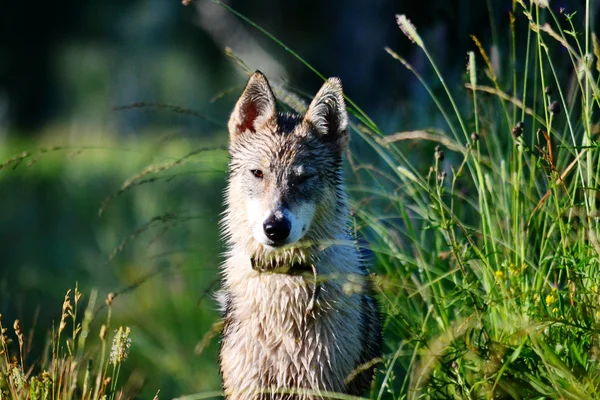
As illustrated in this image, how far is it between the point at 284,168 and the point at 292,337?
80cm

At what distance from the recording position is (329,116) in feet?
15.6

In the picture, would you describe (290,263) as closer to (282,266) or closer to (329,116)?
(282,266)

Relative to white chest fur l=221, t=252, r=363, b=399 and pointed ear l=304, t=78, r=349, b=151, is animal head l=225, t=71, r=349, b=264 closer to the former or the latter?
pointed ear l=304, t=78, r=349, b=151

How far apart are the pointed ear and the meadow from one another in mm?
113

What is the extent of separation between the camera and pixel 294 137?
4.61 m

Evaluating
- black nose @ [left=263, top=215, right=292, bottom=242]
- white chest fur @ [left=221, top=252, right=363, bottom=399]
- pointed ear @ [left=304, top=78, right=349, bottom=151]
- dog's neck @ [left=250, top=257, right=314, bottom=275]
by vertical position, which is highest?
pointed ear @ [left=304, top=78, right=349, bottom=151]

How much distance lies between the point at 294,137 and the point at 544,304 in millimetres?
1554

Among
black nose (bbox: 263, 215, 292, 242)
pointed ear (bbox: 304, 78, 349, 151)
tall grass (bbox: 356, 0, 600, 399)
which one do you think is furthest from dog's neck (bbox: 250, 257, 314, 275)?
pointed ear (bbox: 304, 78, 349, 151)

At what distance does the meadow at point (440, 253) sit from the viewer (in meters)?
3.64

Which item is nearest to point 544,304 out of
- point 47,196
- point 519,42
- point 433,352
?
point 433,352

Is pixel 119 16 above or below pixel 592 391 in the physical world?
above

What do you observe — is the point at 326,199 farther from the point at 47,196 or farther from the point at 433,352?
the point at 47,196

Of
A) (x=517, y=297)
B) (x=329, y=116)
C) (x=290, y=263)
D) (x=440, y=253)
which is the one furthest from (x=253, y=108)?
(x=517, y=297)

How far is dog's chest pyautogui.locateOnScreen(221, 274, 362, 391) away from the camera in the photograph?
4.25 metres
